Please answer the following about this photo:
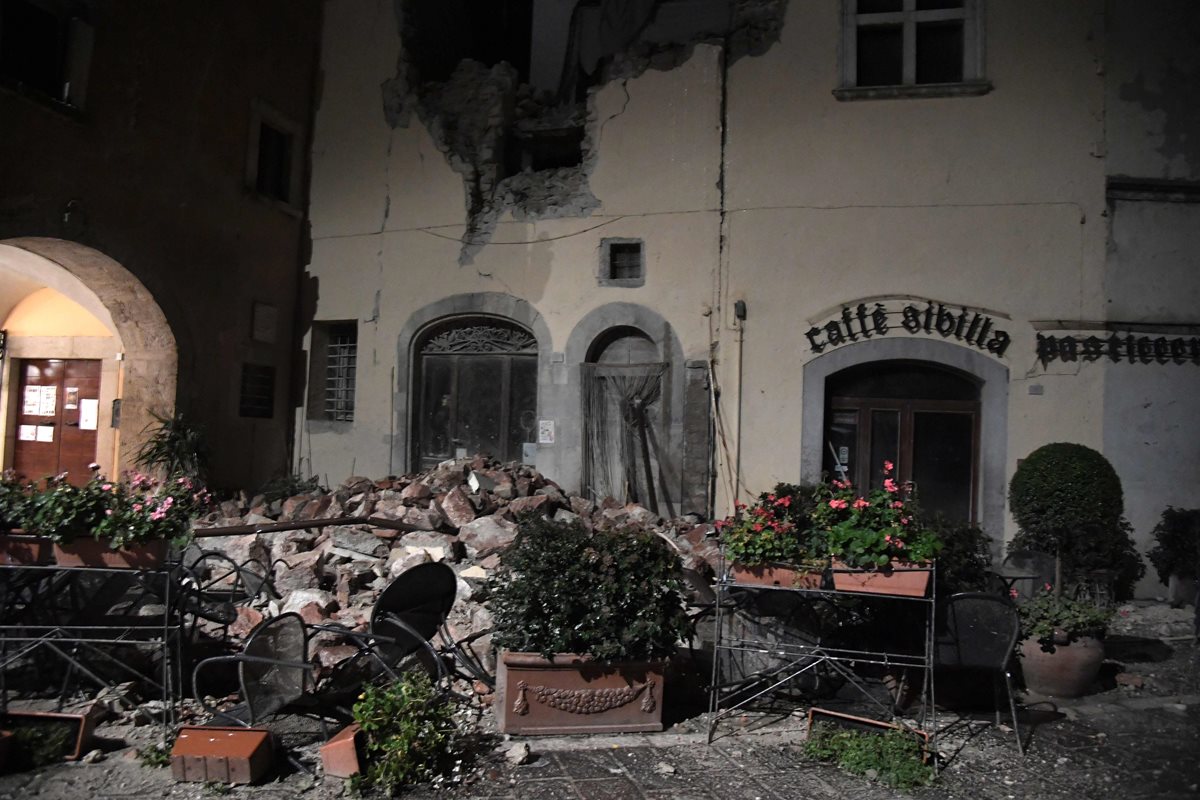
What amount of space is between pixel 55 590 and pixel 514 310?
6.76 metres

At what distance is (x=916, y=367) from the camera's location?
9.84 meters

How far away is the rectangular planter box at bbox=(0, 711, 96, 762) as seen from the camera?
4215mm

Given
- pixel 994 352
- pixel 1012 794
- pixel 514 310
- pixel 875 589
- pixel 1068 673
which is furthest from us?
pixel 514 310

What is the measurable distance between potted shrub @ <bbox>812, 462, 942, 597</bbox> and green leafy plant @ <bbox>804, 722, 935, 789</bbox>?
2.61ft

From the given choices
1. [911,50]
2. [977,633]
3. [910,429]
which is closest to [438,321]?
[910,429]

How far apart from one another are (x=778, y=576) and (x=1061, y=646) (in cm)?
243

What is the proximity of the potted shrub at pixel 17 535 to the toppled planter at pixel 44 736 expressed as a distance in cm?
79

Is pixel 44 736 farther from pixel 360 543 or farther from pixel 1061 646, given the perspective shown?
pixel 1061 646

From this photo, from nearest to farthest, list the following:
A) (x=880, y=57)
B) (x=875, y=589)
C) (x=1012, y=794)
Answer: (x=1012, y=794), (x=875, y=589), (x=880, y=57)

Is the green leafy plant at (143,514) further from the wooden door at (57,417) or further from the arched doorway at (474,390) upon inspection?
the wooden door at (57,417)

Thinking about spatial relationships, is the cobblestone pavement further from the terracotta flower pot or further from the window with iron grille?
the window with iron grille

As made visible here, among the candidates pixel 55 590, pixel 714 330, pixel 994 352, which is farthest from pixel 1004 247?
pixel 55 590

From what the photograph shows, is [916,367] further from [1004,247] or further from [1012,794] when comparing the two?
[1012,794]

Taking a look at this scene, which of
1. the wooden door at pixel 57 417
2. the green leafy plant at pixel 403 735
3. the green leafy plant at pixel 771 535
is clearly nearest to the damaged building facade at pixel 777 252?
the wooden door at pixel 57 417
